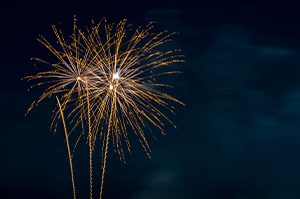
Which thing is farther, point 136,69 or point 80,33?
point 136,69

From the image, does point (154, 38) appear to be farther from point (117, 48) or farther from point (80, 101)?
point (80, 101)

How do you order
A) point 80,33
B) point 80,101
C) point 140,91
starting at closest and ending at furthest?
point 80,33, point 140,91, point 80,101

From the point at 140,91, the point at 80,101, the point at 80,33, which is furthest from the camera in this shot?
the point at 80,101

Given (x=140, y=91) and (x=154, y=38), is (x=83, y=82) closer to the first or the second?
(x=140, y=91)

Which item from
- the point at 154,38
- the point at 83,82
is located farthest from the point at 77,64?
the point at 154,38

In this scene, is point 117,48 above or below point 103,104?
above

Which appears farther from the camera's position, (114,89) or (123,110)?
(114,89)

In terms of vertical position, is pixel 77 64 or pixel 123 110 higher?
pixel 77 64

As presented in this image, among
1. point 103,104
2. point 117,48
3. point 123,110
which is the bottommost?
point 123,110

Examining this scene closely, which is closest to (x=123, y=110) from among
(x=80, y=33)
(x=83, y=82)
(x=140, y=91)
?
(x=140, y=91)
